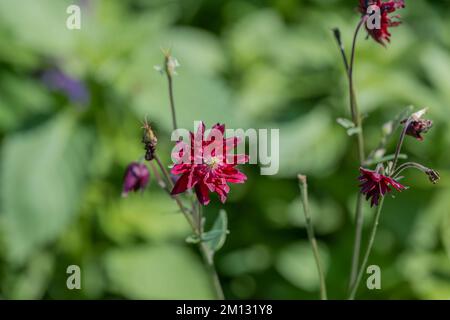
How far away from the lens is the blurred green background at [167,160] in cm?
201

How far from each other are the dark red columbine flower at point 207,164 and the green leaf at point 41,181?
3.35 feet

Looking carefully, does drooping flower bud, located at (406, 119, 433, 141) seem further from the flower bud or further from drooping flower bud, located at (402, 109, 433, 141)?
the flower bud

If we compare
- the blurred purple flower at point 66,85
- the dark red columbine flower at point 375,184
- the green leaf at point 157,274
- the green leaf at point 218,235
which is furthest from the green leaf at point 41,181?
the dark red columbine flower at point 375,184

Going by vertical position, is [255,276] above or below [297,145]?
below

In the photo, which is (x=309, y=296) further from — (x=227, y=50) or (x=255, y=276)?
(x=227, y=50)

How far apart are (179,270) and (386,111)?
844 mm

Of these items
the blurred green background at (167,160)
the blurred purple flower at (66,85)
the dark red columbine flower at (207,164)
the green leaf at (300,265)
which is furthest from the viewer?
the blurred purple flower at (66,85)

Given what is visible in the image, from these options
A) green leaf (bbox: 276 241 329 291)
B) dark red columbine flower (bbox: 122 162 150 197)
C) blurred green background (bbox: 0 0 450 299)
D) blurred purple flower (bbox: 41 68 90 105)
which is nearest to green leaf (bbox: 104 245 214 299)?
blurred green background (bbox: 0 0 450 299)

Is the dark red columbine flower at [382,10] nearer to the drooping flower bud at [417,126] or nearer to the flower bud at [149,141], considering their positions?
the drooping flower bud at [417,126]

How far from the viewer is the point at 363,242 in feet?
7.00

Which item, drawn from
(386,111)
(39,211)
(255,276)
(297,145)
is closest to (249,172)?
(297,145)

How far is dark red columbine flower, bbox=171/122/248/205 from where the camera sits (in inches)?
36.8

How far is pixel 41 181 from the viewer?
196 cm
